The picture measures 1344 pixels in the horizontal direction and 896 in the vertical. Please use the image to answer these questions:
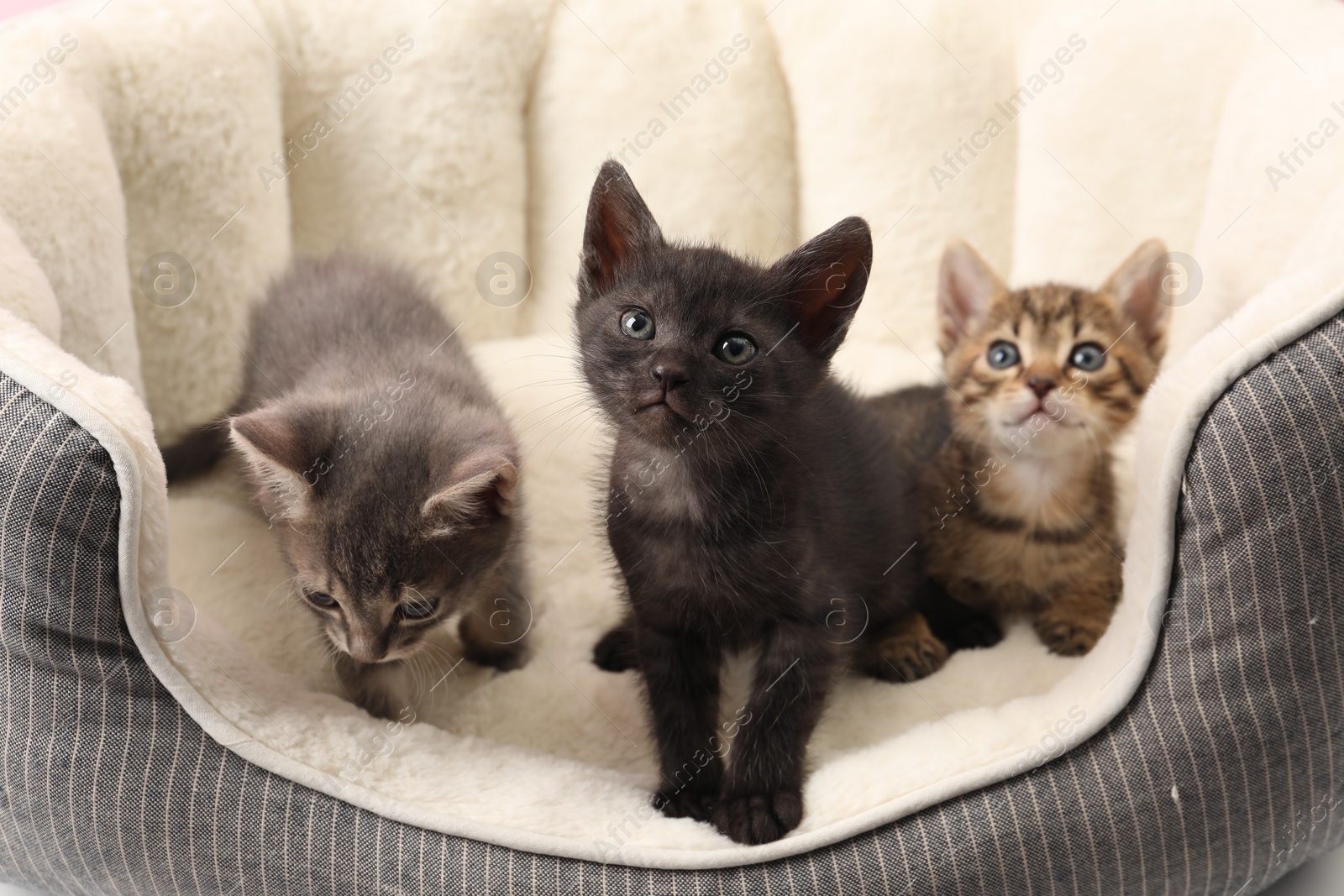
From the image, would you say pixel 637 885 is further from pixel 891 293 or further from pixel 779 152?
pixel 779 152

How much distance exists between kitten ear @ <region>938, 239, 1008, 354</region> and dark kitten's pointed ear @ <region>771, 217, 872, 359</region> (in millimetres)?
663

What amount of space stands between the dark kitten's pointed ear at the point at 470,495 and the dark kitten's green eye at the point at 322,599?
0.20 m

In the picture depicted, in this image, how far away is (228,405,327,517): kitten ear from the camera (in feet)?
4.61

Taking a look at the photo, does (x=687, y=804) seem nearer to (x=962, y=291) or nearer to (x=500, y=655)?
(x=500, y=655)

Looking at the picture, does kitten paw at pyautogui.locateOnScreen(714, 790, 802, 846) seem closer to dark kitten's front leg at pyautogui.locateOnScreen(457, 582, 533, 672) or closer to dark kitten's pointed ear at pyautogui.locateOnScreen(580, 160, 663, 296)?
dark kitten's front leg at pyautogui.locateOnScreen(457, 582, 533, 672)

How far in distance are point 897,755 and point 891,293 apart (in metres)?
1.36

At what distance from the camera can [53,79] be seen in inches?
77.3

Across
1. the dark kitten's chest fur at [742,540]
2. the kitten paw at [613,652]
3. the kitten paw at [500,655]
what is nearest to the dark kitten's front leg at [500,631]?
the kitten paw at [500,655]

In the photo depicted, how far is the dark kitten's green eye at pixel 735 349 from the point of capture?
1.37m

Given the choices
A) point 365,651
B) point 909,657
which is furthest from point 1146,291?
point 365,651

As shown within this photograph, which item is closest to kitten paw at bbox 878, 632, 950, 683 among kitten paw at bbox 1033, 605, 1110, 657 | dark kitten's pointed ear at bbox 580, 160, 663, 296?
kitten paw at bbox 1033, 605, 1110, 657

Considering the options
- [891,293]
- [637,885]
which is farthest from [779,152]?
[637,885]

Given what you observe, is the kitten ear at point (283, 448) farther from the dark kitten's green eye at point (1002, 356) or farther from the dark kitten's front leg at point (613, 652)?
the dark kitten's green eye at point (1002, 356)

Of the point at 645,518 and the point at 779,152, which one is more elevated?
the point at 779,152
